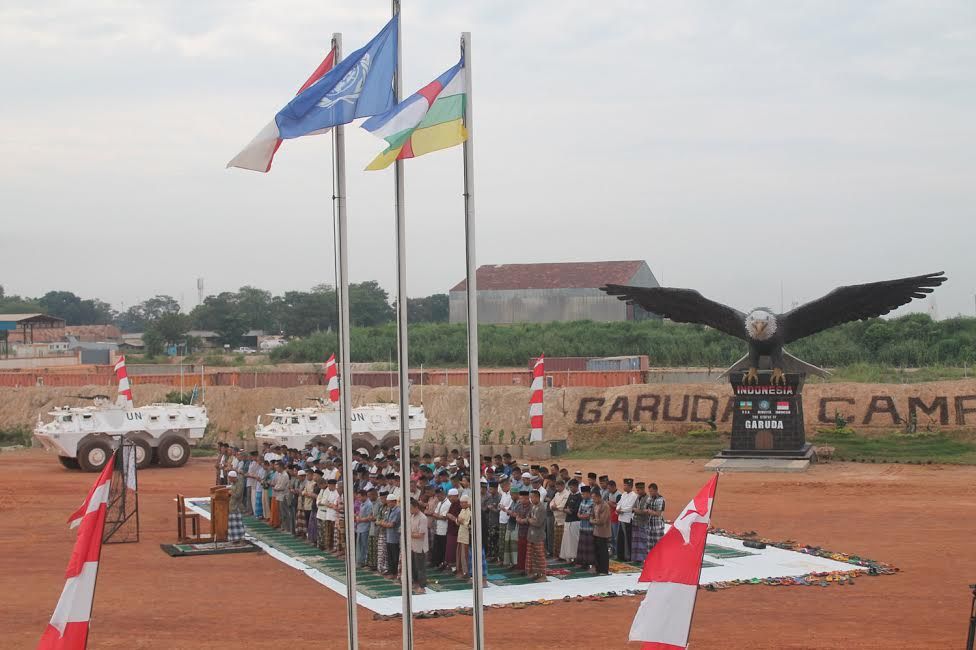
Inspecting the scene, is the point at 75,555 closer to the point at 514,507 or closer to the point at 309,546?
the point at 514,507

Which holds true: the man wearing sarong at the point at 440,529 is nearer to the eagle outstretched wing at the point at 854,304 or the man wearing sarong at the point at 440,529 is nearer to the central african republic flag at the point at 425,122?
the central african republic flag at the point at 425,122

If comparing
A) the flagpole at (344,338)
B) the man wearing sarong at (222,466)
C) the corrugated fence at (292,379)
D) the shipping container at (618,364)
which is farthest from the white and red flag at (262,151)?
the shipping container at (618,364)

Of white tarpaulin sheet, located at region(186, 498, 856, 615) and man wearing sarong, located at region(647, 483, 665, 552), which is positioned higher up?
man wearing sarong, located at region(647, 483, 665, 552)

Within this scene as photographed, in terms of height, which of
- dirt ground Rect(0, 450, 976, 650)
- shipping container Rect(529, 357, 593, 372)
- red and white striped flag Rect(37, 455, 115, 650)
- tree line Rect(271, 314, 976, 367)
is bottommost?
dirt ground Rect(0, 450, 976, 650)

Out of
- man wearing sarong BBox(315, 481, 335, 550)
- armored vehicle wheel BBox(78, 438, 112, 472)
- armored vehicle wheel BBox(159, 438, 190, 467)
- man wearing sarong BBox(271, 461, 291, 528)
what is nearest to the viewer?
man wearing sarong BBox(315, 481, 335, 550)

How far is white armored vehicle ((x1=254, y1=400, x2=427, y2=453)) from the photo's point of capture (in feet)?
93.4

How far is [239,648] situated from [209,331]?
255 feet

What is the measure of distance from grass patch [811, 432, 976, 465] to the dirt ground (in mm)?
7080

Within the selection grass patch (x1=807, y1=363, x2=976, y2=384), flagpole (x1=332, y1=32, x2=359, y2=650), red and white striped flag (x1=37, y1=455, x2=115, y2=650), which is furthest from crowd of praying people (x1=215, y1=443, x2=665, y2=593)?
grass patch (x1=807, y1=363, x2=976, y2=384)

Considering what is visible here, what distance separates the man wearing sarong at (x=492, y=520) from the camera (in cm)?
1526

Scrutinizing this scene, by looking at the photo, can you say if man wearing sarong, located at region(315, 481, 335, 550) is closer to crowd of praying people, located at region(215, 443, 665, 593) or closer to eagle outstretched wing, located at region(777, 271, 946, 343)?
crowd of praying people, located at region(215, 443, 665, 593)

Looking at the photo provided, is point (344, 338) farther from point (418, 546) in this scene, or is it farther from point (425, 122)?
point (418, 546)

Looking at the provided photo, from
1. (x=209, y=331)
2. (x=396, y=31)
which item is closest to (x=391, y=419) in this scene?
(x=396, y=31)

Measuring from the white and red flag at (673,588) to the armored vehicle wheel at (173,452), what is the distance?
82.1 feet
